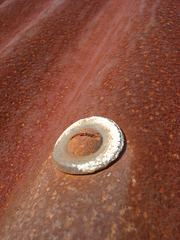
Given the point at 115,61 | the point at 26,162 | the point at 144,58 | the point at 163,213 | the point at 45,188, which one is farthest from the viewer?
the point at 115,61

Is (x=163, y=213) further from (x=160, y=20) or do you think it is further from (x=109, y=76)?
(x=160, y=20)

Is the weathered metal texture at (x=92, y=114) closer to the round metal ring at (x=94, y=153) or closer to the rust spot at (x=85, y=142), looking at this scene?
the round metal ring at (x=94, y=153)

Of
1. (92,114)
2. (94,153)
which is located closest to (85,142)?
(94,153)

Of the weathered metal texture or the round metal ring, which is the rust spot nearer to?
the round metal ring

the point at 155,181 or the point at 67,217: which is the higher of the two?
the point at 67,217

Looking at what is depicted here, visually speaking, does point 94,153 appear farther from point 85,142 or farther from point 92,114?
point 92,114

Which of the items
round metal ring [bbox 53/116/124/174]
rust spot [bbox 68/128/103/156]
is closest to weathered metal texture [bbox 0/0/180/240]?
round metal ring [bbox 53/116/124/174]

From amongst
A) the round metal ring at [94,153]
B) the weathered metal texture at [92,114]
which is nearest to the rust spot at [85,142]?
the round metal ring at [94,153]

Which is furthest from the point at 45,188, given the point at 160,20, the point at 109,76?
A: the point at 160,20
